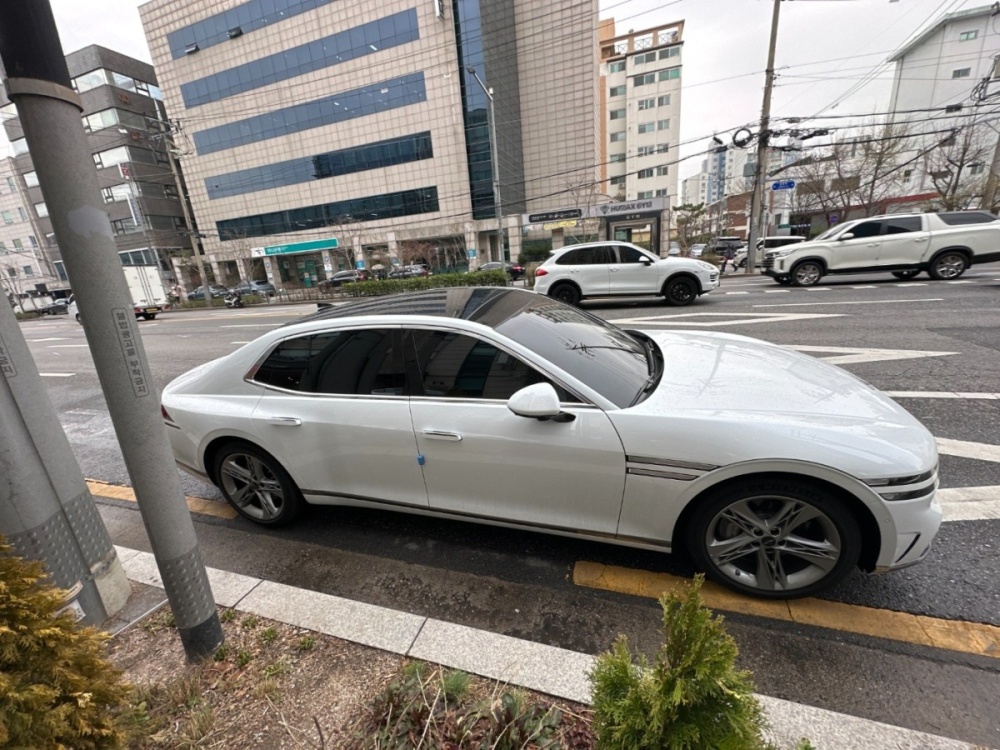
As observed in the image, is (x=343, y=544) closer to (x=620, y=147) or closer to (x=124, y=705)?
(x=124, y=705)

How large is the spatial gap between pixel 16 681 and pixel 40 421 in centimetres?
130

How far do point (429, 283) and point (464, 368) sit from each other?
781 inches

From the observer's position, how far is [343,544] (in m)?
2.90

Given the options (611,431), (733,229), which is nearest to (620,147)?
(733,229)

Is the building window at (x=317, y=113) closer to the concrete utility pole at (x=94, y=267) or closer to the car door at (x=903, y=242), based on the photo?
the car door at (x=903, y=242)

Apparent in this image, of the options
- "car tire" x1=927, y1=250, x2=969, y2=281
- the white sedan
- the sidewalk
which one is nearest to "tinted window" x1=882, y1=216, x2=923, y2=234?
"car tire" x1=927, y1=250, x2=969, y2=281

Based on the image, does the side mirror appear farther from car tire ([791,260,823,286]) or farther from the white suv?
car tire ([791,260,823,286])

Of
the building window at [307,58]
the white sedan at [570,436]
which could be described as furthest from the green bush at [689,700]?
the building window at [307,58]

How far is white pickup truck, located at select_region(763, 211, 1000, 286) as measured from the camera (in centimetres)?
1095

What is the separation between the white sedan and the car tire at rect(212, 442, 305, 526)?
0.05 ft

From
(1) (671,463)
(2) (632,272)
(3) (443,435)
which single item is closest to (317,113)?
(2) (632,272)

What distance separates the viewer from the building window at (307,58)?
3634cm

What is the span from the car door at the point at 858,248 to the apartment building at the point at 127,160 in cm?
5060

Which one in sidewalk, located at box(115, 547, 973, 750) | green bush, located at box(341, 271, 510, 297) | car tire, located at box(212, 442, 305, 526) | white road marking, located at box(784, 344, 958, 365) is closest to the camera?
sidewalk, located at box(115, 547, 973, 750)
